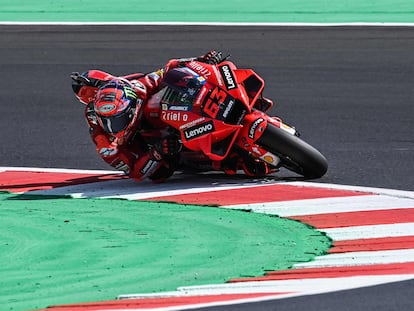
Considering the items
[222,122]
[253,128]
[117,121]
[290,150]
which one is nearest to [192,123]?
[222,122]

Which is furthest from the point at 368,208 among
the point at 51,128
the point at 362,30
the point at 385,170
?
the point at 362,30

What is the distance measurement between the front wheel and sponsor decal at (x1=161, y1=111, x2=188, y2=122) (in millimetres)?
642

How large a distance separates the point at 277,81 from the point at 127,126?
15.8 ft

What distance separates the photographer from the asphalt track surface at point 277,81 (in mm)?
11922

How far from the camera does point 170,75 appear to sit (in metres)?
10.6

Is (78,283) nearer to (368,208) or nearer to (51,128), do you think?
(368,208)

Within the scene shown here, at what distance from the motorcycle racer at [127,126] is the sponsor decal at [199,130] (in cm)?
17

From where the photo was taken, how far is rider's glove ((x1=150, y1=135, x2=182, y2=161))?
34.6ft

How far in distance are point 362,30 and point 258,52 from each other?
1.88 metres

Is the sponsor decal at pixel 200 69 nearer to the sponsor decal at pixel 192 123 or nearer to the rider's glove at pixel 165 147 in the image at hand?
the sponsor decal at pixel 192 123

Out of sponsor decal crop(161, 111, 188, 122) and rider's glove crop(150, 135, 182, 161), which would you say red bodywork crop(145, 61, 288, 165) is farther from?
rider's glove crop(150, 135, 182, 161)

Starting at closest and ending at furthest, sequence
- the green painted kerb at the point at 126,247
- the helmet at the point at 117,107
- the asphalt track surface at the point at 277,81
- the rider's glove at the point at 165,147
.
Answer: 1. the green painted kerb at the point at 126,247
2. the helmet at the point at 117,107
3. the rider's glove at the point at 165,147
4. the asphalt track surface at the point at 277,81

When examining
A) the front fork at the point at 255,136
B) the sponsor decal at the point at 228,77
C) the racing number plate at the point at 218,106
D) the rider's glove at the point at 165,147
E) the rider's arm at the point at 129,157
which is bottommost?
the rider's arm at the point at 129,157

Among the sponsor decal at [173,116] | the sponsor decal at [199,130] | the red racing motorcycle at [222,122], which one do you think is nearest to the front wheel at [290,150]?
the red racing motorcycle at [222,122]
